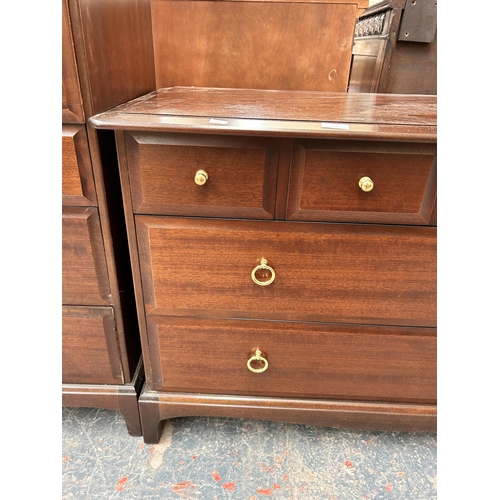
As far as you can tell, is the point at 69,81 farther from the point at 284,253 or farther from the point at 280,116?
the point at 284,253

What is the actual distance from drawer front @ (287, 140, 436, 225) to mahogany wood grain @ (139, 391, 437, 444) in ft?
1.56

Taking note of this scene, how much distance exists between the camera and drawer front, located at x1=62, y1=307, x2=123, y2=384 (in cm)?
84

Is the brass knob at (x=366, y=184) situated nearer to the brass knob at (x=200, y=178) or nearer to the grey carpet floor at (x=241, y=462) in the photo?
the brass knob at (x=200, y=178)

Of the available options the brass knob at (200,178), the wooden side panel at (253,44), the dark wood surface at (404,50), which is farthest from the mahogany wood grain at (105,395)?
the dark wood surface at (404,50)

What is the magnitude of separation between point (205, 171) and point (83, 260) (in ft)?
1.09

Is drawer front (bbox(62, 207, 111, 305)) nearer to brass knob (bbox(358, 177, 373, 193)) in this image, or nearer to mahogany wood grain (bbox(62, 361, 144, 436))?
mahogany wood grain (bbox(62, 361, 144, 436))

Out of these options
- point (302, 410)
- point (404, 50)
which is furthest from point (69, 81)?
point (404, 50)

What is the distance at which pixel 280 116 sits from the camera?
681 mm

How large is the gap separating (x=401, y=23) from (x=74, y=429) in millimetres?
1542

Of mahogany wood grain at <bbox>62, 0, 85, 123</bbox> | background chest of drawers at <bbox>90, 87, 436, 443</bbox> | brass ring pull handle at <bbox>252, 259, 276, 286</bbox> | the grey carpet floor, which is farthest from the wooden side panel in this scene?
the grey carpet floor

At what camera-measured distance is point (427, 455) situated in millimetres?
955

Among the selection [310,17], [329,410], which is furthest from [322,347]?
[310,17]

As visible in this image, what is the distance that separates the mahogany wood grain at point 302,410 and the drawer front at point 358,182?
Answer: 48cm

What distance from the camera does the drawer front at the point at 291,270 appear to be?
28.9 inches
